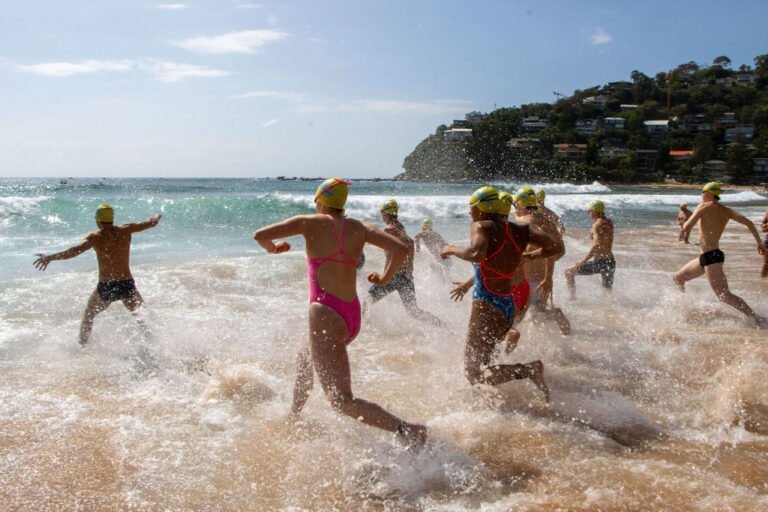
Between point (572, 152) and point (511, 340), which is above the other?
point (572, 152)

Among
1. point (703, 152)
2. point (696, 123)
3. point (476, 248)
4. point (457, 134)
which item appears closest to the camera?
point (476, 248)

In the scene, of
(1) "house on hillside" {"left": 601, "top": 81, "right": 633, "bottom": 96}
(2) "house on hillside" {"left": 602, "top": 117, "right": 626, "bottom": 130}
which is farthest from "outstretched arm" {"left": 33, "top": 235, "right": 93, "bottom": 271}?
(1) "house on hillside" {"left": 601, "top": 81, "right": 633, "bottom": 96}

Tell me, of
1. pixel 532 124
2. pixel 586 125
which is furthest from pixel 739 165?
pixel 532 124

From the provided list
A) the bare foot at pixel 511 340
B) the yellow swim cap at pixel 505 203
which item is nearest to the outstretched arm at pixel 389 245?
the yellow swim cap at pixel 505 203

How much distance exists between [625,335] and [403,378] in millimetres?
3252

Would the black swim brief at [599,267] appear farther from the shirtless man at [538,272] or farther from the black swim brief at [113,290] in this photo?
the black swim brief at [113,290]

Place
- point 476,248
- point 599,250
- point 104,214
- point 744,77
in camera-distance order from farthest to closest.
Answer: point 744,77 → point 599,250 → point 104,214 → point 476,248

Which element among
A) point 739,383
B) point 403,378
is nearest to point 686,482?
point 739,383

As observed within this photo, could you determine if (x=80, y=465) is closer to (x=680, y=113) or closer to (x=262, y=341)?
(x=262, y=341)

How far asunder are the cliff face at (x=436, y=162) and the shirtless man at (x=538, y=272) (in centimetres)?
9392

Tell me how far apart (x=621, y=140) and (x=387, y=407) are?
11024 cm

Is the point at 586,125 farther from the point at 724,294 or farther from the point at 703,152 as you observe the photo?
the point at 724,294

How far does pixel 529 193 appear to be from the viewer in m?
6.33

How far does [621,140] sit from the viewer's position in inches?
4094
